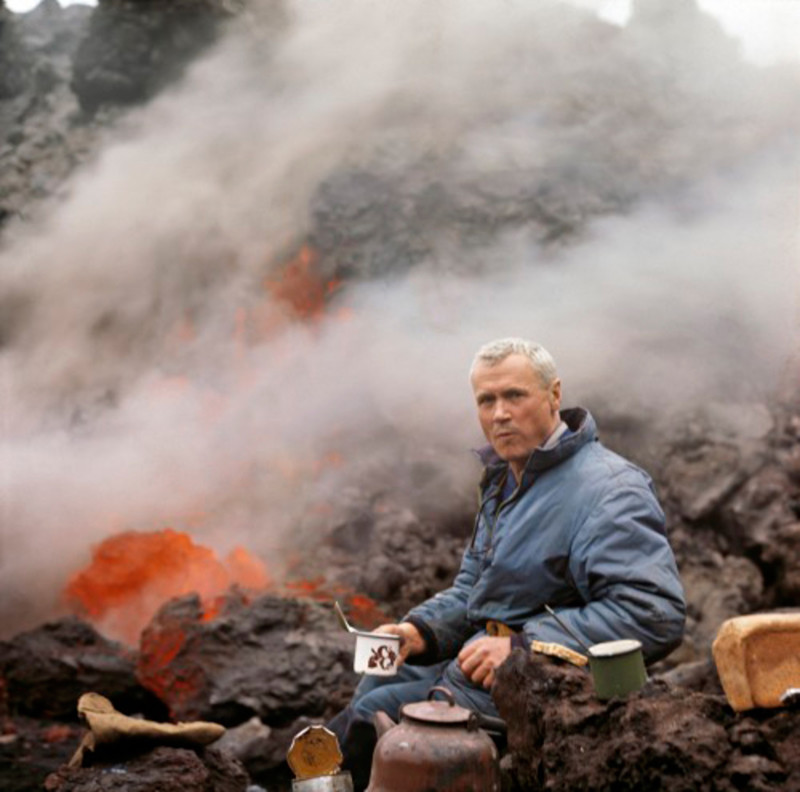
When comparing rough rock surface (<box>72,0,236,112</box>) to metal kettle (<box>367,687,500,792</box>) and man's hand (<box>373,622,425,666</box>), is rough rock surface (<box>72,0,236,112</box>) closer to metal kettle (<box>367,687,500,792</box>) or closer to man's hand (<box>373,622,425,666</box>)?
man's hand (<box>373,622,425,666</box>)

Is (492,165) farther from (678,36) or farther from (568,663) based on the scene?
(568,663)

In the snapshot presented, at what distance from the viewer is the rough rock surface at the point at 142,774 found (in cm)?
342

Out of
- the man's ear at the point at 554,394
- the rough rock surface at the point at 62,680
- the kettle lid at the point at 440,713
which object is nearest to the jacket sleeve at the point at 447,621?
the kettle lid at the point at 440,713

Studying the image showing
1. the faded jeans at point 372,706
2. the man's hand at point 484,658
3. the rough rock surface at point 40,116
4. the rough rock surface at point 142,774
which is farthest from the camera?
the rough rock surface at point 40,116

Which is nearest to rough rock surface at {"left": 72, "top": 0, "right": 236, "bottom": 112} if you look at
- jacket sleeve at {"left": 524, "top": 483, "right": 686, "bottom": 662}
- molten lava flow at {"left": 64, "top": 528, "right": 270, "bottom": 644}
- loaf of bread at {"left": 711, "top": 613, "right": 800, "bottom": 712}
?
molten lava flow at {"left": 64, "top": 528, "right": 270, "bottom": 644}

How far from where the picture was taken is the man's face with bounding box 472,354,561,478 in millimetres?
3439

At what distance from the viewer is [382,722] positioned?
3262 mm

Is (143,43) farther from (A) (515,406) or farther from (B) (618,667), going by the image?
(B) (618,667)

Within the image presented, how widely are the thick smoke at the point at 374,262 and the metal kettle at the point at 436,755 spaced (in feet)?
22.3

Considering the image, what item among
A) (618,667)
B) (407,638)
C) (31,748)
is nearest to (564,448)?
(618,667)

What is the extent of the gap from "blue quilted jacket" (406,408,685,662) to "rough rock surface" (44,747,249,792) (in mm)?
1089

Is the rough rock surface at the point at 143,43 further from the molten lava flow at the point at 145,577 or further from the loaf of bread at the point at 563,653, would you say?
the loaf of bread at the point at 563,653

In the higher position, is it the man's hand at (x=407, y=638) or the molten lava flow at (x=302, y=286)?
the molten lava flow at (x=302, y=286)

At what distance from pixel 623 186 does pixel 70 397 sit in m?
8.34
